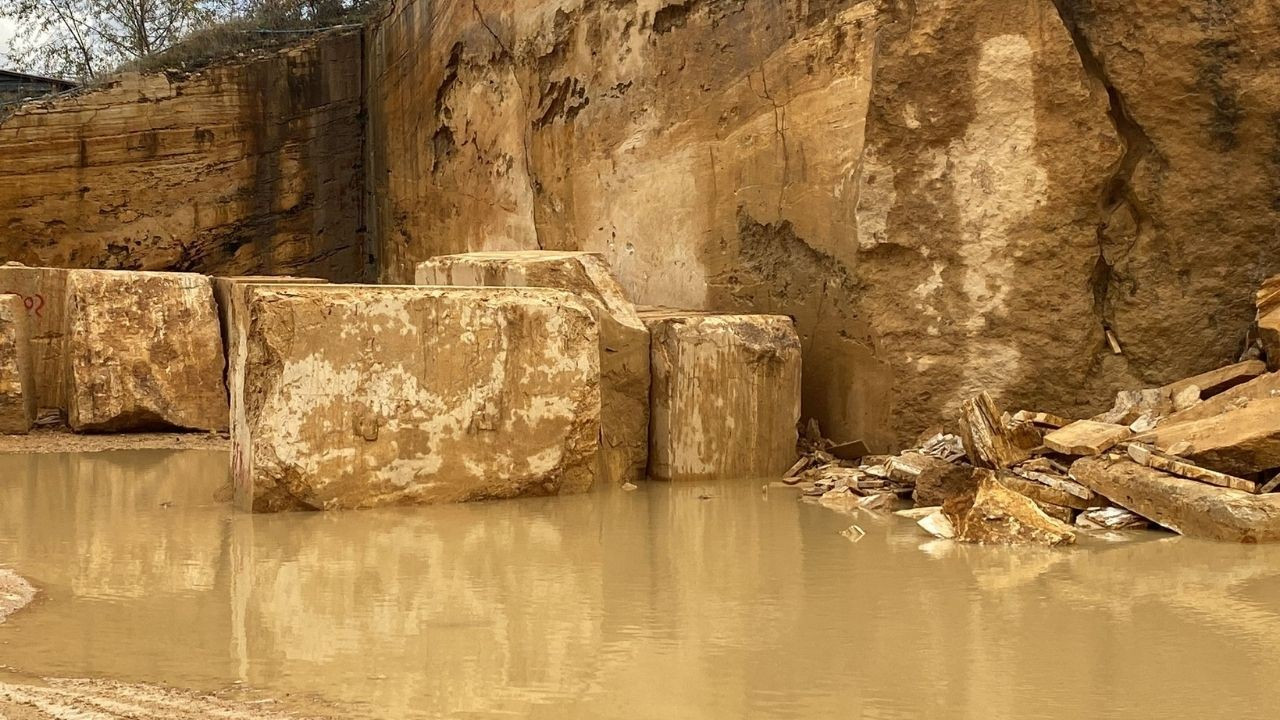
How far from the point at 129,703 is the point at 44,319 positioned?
17.0ft

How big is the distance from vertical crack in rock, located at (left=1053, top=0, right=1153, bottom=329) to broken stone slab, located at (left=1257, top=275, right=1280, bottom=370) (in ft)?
1.69

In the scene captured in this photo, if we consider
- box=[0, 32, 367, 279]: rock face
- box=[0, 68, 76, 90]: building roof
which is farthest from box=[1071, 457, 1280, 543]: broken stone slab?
box=[0, 68, 76, 90]: building roof

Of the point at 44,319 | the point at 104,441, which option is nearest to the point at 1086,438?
the point at 104,441

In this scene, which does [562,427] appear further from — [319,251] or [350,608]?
[319,251]

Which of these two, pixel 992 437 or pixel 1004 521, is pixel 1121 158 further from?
pixel 1004 521

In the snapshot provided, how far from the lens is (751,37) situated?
6105 millimetres

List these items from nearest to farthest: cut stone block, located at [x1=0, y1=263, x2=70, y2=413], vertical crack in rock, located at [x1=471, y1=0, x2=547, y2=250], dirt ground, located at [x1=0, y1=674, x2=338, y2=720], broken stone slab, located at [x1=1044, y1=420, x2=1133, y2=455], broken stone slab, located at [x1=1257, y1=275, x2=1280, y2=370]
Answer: dirt ground, located at [x1=0, y1=674, x2=338, y2=720]
broken stone slab, located at [x1=1044, y1=420, x2=1133, y2=455]
broken stone slab, located at [x1=1257, y1=275, x2=1280, y2=370]
cut stone block, located at [x1=0, y1=263, x2=70, y2=413]
vertical crack in rock, located at [x1=471, y1=0, x2=547, y2=250]

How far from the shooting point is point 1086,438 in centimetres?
419

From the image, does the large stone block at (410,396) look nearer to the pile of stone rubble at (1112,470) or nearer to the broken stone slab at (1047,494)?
the pile of stone rubble at (1112,470)

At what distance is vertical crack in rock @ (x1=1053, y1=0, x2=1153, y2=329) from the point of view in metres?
4.98

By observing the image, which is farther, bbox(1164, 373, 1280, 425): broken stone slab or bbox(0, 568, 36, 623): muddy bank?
bbox(1164, 373, 1280, 425): broken stone slab

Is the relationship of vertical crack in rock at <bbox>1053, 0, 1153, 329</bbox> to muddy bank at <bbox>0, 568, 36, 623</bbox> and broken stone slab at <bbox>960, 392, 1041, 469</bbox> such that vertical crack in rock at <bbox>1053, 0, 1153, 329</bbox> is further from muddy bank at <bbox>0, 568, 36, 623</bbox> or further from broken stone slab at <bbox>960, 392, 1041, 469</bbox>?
muddy bank at <bbox>0, 568, 36, 623</bbox>

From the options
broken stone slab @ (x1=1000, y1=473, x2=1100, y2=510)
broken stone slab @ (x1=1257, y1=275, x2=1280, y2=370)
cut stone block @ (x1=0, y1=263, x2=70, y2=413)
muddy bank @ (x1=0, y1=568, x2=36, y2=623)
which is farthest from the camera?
cut stone block @ (x1=0, y1=263, x2=70, y2=413)

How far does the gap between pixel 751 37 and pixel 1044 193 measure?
1.74 metres
